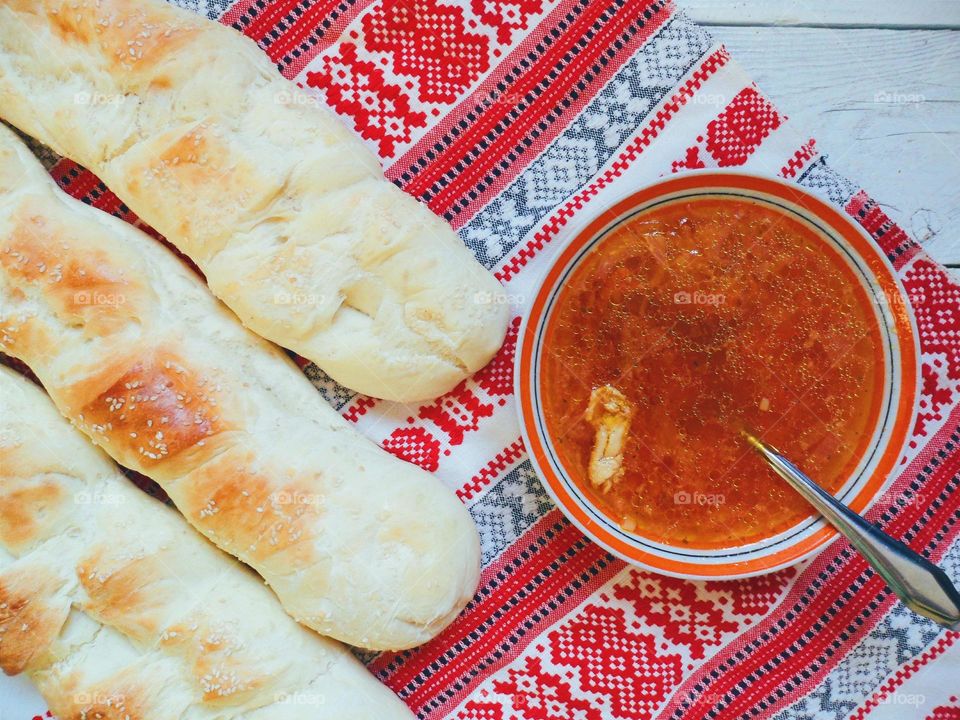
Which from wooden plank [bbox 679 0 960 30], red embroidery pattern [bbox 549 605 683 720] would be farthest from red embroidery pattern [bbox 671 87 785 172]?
red embroidery pattern [bbox 549 605 683 720]

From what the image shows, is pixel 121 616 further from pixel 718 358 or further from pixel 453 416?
pixel 718 358

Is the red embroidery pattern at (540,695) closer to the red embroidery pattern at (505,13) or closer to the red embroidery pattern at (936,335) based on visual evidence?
the red embroidery pattern at (936,335)

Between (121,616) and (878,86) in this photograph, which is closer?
(121,616)

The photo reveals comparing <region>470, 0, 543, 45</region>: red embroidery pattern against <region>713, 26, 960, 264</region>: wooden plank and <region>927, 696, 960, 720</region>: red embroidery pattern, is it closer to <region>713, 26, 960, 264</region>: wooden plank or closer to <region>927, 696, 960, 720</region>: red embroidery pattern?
<region>713, 26, 960, 264</region>: wooden plank

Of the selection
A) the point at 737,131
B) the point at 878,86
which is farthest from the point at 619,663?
the point at 878,86

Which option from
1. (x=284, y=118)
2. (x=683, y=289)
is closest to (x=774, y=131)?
(x=683, y=289)

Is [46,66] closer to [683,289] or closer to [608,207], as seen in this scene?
[608,207]

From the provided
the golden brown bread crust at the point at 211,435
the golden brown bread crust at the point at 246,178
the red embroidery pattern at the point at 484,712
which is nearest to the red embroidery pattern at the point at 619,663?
the red embroidery pattern at the point at 484,712
